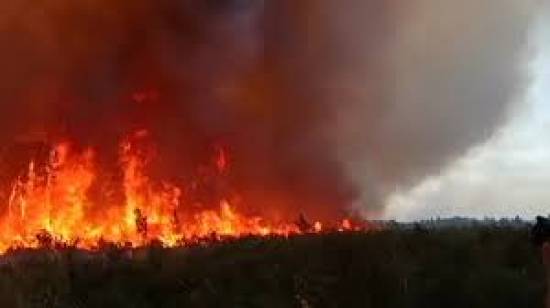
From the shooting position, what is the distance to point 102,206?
88.7 feet

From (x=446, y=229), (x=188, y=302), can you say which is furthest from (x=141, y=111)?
(x=188, y=302)

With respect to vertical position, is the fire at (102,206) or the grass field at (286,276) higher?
the fire at (102,206)

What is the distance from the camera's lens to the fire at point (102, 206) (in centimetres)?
2552

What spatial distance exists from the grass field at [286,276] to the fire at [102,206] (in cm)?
866

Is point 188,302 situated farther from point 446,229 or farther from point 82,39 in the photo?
point 82,39

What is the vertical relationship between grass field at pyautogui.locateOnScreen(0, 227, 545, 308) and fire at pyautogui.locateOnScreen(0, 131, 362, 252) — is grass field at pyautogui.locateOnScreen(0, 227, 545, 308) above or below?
below

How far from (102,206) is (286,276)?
1296cm

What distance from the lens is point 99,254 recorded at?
1586cm

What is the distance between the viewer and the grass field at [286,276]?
47.1 feet

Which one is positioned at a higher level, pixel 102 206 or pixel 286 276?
pixel 102 206

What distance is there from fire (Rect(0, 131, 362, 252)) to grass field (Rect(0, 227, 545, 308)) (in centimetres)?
866

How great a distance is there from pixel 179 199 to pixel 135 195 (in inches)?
54.9

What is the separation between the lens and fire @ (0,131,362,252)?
2552cm

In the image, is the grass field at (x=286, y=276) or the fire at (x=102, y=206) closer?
the grass field at (x=286, y=276)
